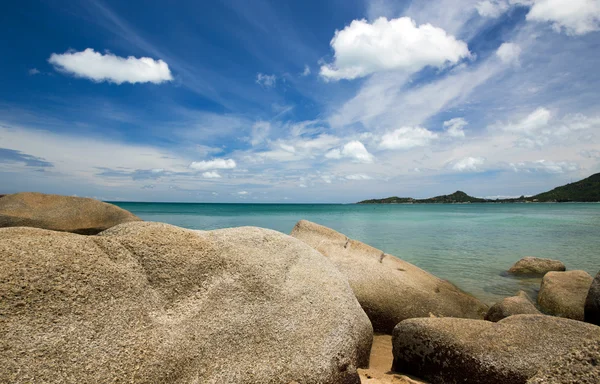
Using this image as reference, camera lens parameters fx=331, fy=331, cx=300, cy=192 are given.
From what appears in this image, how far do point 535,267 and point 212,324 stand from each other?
15.6 metres

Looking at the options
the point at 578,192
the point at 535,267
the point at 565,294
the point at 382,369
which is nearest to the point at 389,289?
the point at 382,369

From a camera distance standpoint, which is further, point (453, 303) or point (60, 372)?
point (453, 303)

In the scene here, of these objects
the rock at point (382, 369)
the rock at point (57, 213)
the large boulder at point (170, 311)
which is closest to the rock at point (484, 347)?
the rock at point (382, 369)

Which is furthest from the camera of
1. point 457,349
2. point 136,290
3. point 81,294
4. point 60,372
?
point 457,349

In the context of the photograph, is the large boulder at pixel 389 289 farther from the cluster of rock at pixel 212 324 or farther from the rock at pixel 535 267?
the rock at pixel 535 267

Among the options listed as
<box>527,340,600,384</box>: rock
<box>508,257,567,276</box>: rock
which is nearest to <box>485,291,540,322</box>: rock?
<box>527,340,600,384</box>: rock

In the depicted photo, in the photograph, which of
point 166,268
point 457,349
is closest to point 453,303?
point 457,349

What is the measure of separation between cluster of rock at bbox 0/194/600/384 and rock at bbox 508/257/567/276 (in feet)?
35.7

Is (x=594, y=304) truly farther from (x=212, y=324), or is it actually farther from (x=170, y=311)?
(x=170, y=311)

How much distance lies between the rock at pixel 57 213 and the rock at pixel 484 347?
1347cm

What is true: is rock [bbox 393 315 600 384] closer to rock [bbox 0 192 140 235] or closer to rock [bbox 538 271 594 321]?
rock [bbox 538 271 594 321]

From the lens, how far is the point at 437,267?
596 inches

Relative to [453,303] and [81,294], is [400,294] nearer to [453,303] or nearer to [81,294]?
[453,303]

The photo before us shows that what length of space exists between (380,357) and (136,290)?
468 cm
